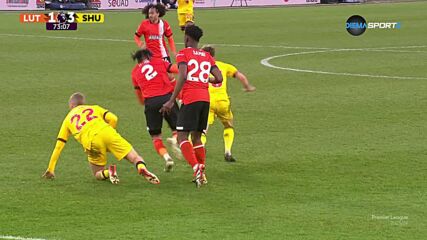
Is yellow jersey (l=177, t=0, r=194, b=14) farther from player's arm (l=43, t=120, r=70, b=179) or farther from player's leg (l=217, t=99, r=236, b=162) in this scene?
player's arm (l=43, t=120, r=70, b=179)

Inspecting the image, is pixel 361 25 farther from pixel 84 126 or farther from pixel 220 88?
pixel 84 126

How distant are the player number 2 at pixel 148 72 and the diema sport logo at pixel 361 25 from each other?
26.2 metres

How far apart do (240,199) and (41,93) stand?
10731mm

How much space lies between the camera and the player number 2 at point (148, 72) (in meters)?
13.8

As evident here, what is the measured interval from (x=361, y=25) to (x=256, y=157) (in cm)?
3049

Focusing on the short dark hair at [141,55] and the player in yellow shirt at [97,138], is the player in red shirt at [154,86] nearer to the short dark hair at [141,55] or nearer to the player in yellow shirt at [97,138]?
the short dark hair at [141,55]

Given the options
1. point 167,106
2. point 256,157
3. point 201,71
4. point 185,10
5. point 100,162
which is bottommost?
point 256,157

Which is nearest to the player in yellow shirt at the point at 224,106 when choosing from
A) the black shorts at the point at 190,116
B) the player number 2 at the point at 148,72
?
the player number 2 at the point at 148,72

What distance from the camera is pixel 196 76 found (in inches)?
505

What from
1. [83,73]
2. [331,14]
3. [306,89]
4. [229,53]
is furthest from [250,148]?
[331,14]

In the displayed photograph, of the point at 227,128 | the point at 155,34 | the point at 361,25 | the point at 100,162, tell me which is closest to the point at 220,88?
the point at 227,128

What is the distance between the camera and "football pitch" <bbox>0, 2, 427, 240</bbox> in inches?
418

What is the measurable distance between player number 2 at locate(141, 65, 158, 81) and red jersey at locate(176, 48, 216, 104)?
1.05 metres

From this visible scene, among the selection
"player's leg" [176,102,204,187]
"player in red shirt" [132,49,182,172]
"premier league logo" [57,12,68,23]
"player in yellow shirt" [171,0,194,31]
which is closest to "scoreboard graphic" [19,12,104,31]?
"premier league logo" [57,12,68,23]
